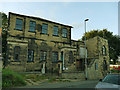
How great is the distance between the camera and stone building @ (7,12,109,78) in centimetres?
1647

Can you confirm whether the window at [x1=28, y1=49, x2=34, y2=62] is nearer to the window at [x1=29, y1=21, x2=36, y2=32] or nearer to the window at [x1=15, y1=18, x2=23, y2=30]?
the window at [x1=29, y1=21, x2=36, y2=32]

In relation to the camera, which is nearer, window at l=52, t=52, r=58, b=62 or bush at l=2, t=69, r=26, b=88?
bush at l=2, t=69, r=26, b=88

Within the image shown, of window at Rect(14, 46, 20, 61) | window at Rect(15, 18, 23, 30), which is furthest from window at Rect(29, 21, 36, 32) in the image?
window at Rect(14, 46, 20, 61)

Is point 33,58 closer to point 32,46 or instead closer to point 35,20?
point 32,46

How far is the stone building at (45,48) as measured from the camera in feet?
54.0

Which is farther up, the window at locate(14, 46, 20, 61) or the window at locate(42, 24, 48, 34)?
the window at locate(42, 24, 48, 34)

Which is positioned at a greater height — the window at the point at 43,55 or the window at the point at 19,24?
the window at the point at 19,24

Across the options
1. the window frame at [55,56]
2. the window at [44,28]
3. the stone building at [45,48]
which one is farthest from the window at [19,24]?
the window frame at [55,56]

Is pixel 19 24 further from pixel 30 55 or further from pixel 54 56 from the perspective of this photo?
pixel 54 56

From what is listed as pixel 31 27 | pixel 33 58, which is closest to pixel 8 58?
pixel 33 58

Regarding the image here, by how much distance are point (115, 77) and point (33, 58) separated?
13.7 meters

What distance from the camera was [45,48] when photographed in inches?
760

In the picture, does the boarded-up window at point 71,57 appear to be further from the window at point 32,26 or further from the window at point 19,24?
the window at point 19,24

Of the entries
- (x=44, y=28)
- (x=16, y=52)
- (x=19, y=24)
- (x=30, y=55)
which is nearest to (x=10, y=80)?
(x=16, y=52)
